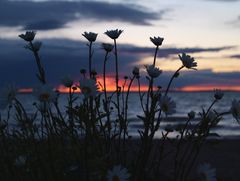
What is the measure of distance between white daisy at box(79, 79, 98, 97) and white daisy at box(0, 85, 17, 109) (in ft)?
1.88

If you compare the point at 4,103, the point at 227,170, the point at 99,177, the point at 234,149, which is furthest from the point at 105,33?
the point at 234,149

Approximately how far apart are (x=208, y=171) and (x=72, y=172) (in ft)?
3.04

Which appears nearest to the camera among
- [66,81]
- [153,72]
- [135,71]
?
[153,72]

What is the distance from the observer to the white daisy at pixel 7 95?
3471 mm

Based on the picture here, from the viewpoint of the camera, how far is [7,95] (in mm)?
3480

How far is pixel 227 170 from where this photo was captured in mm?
9516

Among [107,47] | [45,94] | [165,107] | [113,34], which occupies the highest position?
[113,34]

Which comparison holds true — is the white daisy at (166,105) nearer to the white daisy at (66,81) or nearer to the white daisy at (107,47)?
the white daisy at (66,81)

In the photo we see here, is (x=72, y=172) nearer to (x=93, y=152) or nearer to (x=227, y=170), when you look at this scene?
(x=93, y=152)

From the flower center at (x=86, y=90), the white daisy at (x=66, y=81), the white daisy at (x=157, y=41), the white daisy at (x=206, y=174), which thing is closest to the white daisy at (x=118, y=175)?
the flower center at (x=86, y=90)

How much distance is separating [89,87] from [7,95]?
0.69 m

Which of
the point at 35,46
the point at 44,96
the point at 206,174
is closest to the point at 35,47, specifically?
the point at 35,46

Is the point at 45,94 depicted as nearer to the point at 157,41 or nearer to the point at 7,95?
the point at 7,95

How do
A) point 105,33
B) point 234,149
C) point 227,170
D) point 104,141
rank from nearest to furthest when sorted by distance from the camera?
point 104,141, point 105,33, point 227,170, point 234,149
